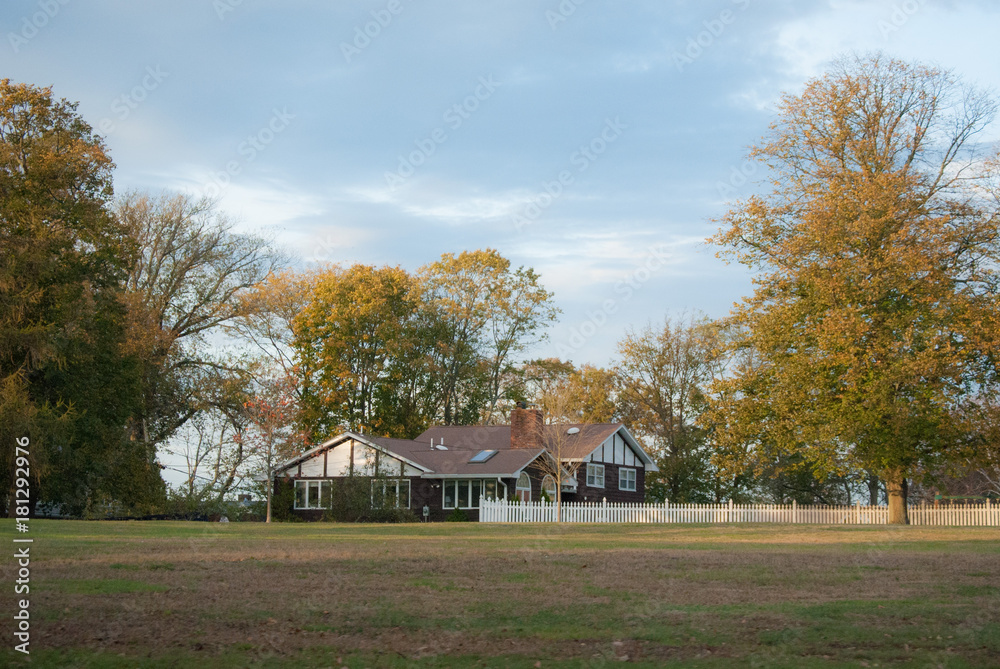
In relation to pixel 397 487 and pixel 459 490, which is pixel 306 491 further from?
pixel 459 490

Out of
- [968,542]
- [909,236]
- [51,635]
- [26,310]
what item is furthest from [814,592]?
[26,310]

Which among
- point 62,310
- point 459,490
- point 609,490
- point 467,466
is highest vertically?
point 62,310

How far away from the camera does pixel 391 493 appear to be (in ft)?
134

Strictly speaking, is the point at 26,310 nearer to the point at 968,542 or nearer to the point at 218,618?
the point at 218,618

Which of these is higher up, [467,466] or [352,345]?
→ [352,345]

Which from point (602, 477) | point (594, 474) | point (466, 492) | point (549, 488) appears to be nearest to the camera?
point (466, 492)

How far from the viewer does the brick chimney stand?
147 ft

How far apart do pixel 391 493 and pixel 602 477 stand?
12.0 meters

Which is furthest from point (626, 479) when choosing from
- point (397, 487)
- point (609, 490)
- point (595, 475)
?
point (397, 487)

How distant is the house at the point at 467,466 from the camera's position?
141ft

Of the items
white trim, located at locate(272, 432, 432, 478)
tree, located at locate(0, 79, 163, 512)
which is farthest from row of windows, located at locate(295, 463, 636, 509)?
tree, located at locate(0, 79, 163, 512)

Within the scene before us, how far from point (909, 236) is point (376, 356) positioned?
32827mm

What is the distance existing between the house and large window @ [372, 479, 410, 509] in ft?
0.18

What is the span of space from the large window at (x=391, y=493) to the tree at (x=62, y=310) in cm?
995
